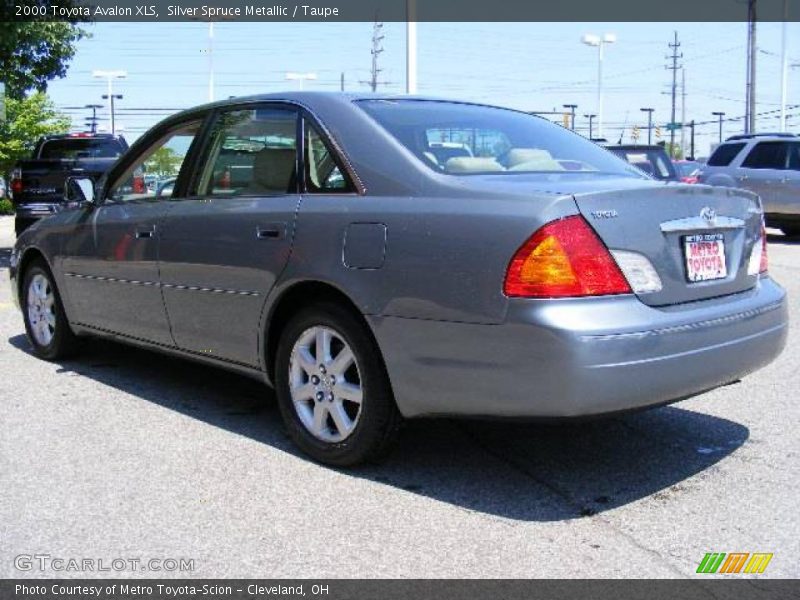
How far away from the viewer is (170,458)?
13.6 feet

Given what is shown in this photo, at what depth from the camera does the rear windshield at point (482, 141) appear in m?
3.95

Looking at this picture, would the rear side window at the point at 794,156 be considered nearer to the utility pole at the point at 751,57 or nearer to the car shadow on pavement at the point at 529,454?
the car shadow on pavement at the point at 529,454

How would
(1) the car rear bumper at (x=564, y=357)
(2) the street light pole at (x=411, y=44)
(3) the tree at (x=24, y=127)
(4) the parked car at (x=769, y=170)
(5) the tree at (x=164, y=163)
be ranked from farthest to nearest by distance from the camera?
1. (3) the tree at (x=24, y=127)
2. (2) the street light pole at (x=411, y=44)
3. (4) the parked car at (x=769, y=170)
4. (5) the tree at (x=164, y=163)
5. (1) the car rear bumper at (x=564, y=357)

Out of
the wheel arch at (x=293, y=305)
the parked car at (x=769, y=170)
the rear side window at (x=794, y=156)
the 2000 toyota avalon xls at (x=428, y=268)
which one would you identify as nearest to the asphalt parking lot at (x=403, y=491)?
the 2000 toyota avalon xls at (x=428, y=268)

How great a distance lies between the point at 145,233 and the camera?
4.98 metres

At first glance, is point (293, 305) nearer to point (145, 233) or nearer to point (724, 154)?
point (145, 233)

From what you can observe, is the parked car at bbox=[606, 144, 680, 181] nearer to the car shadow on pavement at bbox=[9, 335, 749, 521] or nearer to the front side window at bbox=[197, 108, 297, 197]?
the car shadow on pavement at bbox=[9, 335, 749, 521]

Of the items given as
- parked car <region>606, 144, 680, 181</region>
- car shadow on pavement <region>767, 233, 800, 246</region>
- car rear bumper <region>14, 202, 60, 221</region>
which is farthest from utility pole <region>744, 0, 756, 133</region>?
car rear bumper <region>14, 202, 60, 221</region>

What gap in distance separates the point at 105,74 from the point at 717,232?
1872 inches

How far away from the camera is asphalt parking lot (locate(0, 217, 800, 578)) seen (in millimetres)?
3109

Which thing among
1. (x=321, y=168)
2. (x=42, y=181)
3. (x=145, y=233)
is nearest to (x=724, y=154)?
(x=42, y=181)

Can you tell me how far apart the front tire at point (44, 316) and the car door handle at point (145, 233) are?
123cm
